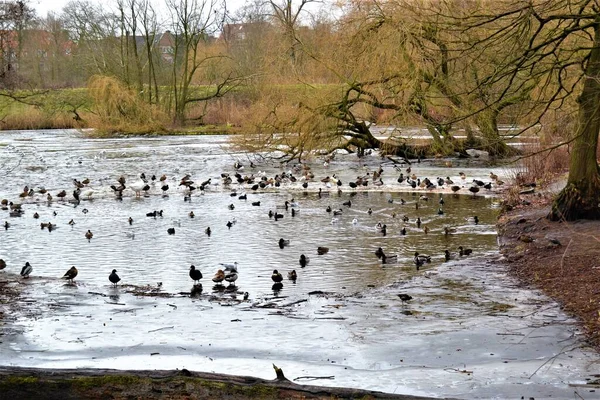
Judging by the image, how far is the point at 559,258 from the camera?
435 inches

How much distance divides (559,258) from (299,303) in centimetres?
403

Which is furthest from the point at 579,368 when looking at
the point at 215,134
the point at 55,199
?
the point at 215,134

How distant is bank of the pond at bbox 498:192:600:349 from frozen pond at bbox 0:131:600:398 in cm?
29

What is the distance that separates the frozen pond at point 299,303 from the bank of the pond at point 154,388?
112 centimetres

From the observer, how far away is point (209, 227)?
15.9 m

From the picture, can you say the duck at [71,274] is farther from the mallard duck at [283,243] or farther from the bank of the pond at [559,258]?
the bank of the pond at [559,258]

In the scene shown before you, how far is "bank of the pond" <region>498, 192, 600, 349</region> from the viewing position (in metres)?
8.83

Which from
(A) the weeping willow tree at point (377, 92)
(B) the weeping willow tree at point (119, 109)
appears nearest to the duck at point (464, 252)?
(A) the weeping willow tree at point (377, 92)

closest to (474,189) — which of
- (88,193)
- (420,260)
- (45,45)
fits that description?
(420,260)

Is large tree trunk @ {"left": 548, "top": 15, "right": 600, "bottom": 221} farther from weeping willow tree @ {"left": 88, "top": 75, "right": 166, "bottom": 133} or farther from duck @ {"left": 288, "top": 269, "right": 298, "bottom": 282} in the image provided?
weeping willow tree @ {"left": 88, "top": 75, "right": 166, "bottom": 133}

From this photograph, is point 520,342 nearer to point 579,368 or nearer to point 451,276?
point 579,368

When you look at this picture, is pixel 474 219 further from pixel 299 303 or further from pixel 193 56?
pixel 193 56

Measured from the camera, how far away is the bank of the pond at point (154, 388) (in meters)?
5.43

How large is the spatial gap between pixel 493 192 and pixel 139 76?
33416 mm
